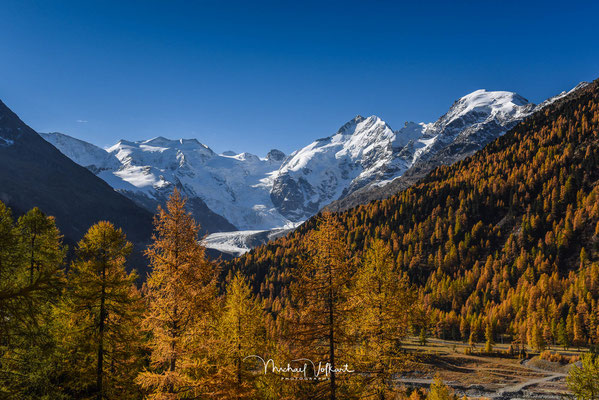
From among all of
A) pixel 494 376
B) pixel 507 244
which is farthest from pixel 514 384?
pixel 507 244

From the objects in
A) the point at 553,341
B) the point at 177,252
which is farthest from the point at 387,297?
the point at 553,341

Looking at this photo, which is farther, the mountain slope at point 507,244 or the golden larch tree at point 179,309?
the mountain slope at point 507,244

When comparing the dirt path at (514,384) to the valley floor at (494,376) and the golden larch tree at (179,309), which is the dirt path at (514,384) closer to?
the valley floor at (494,376)

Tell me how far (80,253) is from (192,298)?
7.84 meters

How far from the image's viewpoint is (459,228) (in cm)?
16162

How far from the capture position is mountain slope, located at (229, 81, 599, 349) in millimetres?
102562

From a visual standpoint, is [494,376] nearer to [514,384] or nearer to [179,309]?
[514,384]

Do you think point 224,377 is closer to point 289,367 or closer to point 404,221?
point 289,367

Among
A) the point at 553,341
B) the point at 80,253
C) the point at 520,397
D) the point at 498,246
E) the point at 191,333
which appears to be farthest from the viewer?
the point at 498,246

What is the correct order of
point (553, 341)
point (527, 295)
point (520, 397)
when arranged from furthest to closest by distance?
point (527, 295) < point (553, 341) < point (520, 397)

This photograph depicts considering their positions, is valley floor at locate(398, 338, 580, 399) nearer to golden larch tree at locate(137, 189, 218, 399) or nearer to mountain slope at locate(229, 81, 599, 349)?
mountain slope at locate(229, 81, 599, 349)

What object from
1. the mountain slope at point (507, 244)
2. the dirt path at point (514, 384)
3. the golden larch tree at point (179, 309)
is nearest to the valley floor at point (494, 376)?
the dirt path at point (514, 384)

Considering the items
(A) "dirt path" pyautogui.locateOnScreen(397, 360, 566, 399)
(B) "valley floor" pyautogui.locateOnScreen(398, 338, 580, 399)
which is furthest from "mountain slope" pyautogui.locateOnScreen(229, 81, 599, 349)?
(A) "dirt path" pyautogui.locateOnScreen(397, 360, 566, 399)

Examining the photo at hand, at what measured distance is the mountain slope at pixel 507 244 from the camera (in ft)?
336
